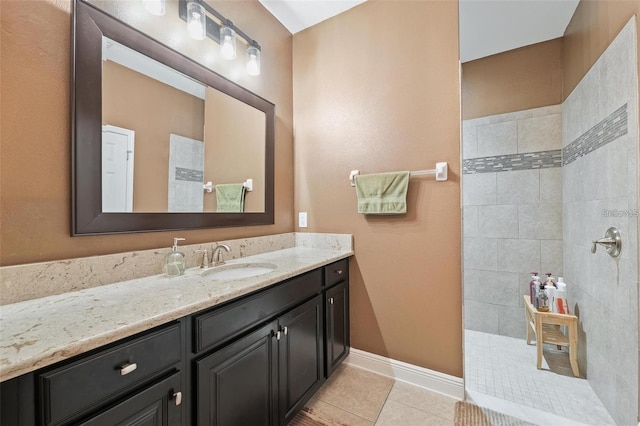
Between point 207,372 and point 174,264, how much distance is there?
1.70 ft

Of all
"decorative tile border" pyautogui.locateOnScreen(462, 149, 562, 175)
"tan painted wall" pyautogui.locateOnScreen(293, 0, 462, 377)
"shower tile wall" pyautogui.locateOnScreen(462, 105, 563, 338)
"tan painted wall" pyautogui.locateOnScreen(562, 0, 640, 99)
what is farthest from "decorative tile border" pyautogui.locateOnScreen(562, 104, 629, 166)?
"tan painted wall" pyautogui.locateOnScreen(293, 0, 462, 377)

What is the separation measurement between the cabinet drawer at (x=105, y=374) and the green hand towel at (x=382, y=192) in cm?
134

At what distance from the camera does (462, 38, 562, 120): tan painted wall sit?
231 centimetres

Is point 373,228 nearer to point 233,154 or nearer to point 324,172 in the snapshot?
point 324,172

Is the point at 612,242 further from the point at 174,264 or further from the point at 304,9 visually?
the point at 304,9

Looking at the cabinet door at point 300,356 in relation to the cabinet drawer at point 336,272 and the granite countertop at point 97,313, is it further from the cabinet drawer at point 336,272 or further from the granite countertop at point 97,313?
the granite countertop at point 97,313

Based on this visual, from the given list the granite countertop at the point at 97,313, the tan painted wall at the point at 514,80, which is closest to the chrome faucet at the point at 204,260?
the granite countertop at the point at 97,313

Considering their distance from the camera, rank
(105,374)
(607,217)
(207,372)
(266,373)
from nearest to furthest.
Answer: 1. (105,374)
2. (207,372)
3. (266,373)
4. (607,217)

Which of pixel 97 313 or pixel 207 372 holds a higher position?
pixel 97 313

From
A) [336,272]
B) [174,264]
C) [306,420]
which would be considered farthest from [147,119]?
[306,420]

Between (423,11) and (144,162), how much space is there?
1.92 meters

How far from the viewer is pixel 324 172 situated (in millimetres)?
2104

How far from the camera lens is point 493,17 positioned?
208 cm

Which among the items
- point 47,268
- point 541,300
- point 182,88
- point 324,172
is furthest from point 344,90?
point 541,300
